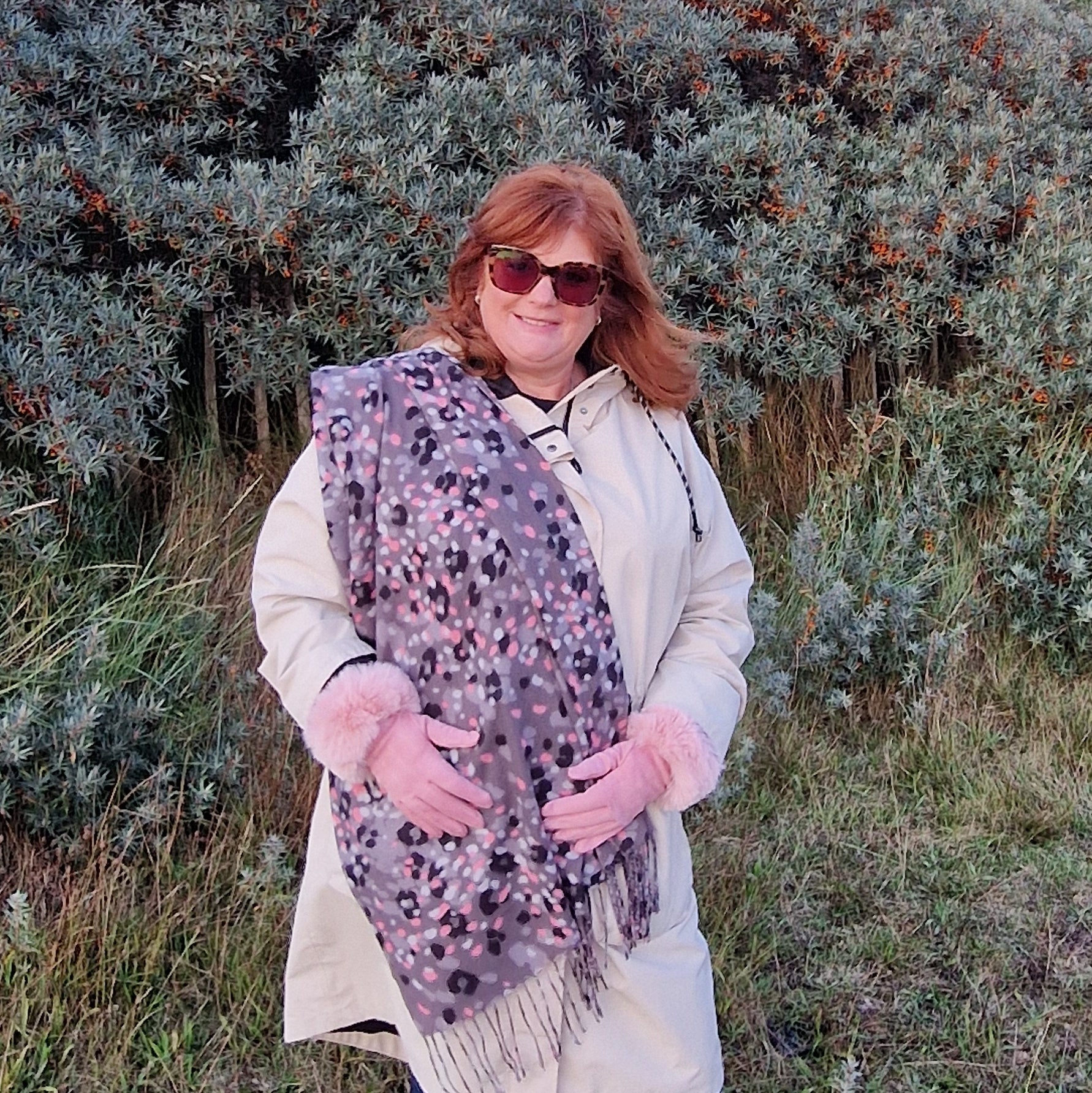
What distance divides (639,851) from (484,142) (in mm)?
3176

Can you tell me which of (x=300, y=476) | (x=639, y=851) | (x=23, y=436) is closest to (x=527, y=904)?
(x=639, y=851)

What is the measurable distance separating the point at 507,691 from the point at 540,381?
0.59 m

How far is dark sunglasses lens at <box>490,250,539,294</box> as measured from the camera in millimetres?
1978

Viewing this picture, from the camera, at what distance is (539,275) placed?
1979 millimetres

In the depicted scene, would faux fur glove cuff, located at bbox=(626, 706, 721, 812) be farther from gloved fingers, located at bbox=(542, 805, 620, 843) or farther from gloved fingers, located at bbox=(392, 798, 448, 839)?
gloved fingers, located at bbox=(392, 798, 448, 839)

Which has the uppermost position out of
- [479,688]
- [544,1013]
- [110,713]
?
[479,688]

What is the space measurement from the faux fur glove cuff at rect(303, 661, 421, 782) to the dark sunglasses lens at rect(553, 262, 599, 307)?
0.72 m

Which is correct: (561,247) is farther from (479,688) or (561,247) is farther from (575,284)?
(479,688)

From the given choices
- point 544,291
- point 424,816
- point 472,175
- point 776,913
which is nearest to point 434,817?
point 424,816

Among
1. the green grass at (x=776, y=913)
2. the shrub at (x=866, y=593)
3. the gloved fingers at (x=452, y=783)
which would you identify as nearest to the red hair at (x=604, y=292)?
the gloved fingers at (x=452, y=783)

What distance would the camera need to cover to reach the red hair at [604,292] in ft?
6.55

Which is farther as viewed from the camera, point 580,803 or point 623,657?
point 623,657

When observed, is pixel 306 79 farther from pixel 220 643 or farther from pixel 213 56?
pixel 220 643

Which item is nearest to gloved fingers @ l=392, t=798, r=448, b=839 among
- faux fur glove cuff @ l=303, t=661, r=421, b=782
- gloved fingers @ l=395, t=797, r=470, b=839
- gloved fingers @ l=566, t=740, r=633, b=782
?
gloved fingers @ l=395, t=797, r=470, b=839
